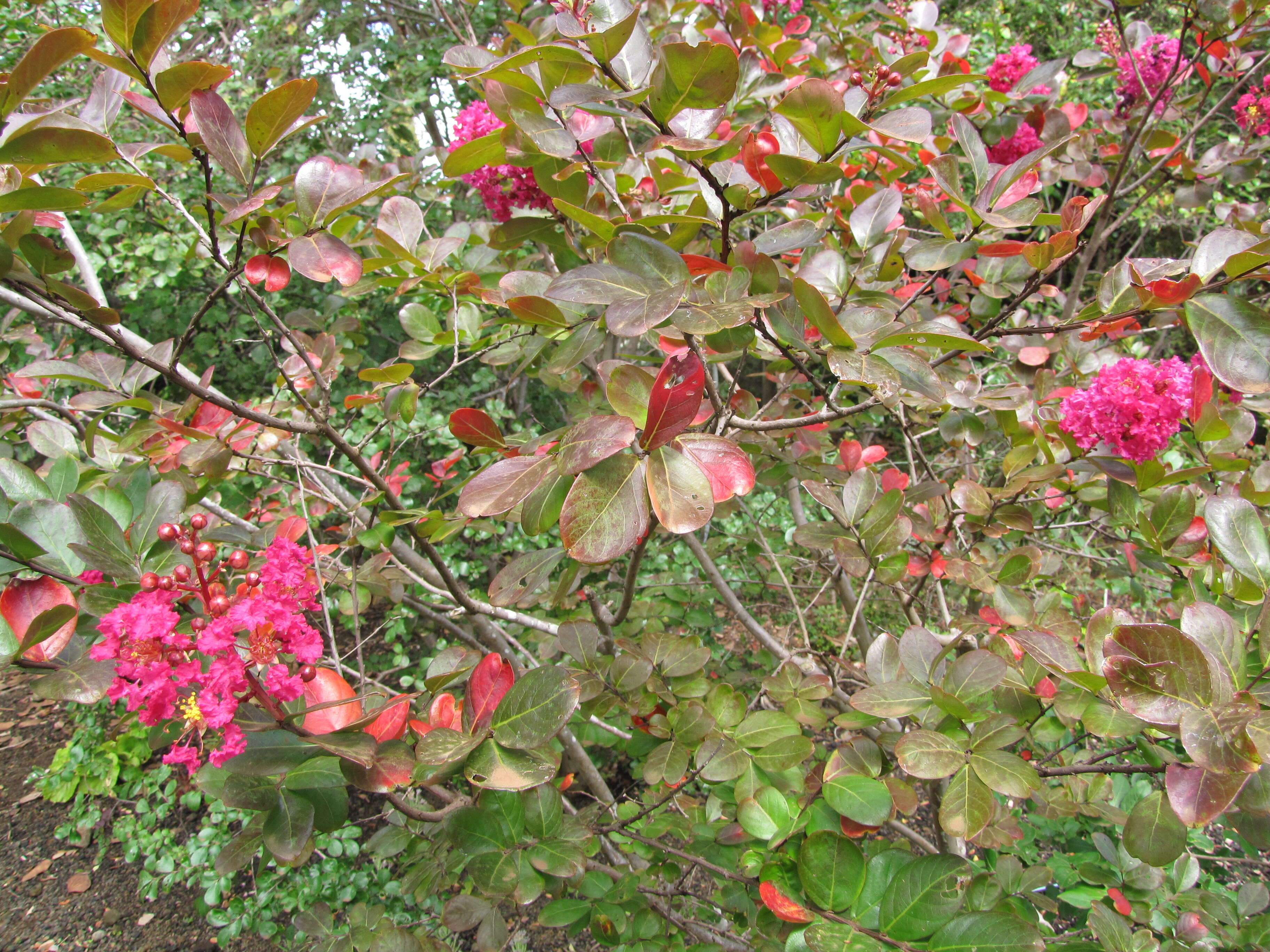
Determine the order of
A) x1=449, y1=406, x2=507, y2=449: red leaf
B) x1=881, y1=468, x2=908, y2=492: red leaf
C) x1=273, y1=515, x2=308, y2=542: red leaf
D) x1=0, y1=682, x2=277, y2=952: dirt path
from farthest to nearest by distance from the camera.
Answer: x1=0, y1=682, x2=277, y2=952: dirt path → x1=881, y1=468, x2=908, y2=492: red leaf → x1=273, y1=515, x2=308, y2=542: red leaf → x1=449, y1=406, x2=507, y2=449: red leaf

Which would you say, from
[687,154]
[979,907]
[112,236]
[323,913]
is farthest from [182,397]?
[979,907]

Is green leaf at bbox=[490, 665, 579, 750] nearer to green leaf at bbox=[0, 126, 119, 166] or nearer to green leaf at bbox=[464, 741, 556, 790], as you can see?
green leaf at bbox=[464, 741, 556, 790]

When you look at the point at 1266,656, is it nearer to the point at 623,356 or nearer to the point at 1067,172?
the point at 623,356

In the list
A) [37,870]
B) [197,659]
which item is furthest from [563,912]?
[37,870]

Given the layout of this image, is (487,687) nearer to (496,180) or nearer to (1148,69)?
(496,180)

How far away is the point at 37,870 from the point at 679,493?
2.88 meters

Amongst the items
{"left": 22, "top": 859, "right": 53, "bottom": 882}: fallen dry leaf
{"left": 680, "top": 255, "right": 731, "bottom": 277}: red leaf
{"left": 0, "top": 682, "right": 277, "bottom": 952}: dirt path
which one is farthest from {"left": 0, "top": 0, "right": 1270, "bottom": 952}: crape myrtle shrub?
{"left": 22, "top": 859, "right": 53, "bottom": 882}: fallen dry leaf

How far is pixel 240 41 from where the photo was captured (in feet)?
11.5

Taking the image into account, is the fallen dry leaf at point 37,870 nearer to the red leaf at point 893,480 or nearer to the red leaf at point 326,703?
the red leaf at point 326,703

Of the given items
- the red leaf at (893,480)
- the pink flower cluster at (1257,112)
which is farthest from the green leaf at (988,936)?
the pink flower cluster at (1257,112)

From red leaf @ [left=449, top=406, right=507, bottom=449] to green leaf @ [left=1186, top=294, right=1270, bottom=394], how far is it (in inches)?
28.1

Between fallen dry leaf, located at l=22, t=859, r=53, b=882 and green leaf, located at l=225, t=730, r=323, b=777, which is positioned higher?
green leaf, located at l=225, t=730, r=323, b=777

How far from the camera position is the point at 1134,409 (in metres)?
1.15

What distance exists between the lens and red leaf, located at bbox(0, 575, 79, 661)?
0.63 meters
